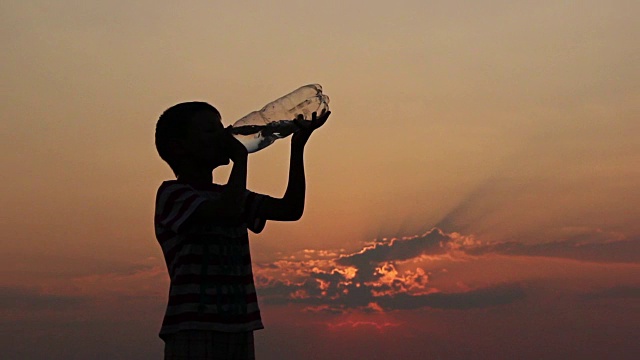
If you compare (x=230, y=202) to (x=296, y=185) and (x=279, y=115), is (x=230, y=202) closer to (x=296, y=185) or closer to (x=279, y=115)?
(x=296, y=185)

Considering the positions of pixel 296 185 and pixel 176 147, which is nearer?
pixel 176 147

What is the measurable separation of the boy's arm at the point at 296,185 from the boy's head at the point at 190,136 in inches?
14.4

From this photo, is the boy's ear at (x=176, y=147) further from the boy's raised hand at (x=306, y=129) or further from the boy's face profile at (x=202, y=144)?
the boy's raised hand at (x=306, y=129)

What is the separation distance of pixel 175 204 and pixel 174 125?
0.47 m

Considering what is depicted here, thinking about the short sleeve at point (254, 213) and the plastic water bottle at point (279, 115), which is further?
the plastic water bottle at point (279, 115)

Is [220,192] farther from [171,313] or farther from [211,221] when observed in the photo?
[171,313]

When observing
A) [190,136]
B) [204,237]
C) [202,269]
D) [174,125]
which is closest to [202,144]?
[190,136]

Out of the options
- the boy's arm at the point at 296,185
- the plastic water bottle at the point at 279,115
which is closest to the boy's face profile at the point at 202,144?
the boy's arm at the point at 296,185

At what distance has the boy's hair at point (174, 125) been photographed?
4195 mm

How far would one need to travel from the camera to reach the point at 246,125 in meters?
5.48

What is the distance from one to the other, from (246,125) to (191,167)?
1.32 m

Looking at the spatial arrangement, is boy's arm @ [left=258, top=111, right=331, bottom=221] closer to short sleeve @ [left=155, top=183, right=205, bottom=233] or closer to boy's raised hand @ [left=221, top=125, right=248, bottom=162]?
boy's raised hand @ [left=221, top=125, right=248, bottom=162]

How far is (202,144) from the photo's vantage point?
13.6 feet

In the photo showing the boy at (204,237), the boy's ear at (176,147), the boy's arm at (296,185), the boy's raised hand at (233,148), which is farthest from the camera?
the boy's arm at (296,185)
